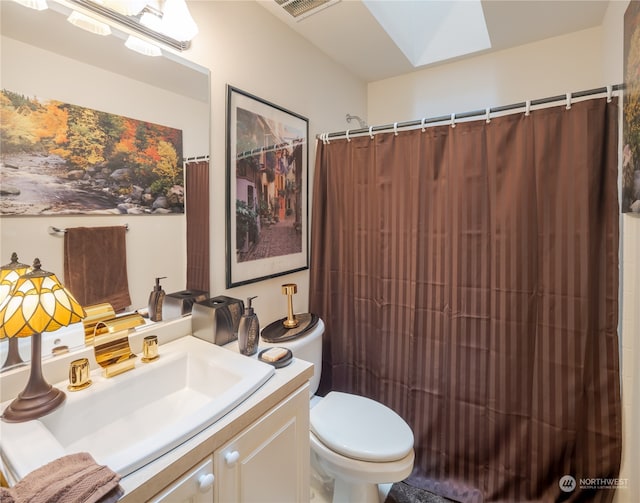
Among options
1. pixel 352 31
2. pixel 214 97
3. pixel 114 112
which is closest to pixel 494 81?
pixel 352 31

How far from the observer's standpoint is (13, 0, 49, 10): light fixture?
0.86 meters

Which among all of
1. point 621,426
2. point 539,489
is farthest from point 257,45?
point 539,489

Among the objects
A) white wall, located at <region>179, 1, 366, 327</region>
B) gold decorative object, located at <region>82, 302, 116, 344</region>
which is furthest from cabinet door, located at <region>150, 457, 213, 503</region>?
white wall, located at <region>179, 1, 366, 327</region>

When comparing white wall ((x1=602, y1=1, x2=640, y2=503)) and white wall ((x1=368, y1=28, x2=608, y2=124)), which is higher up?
white wall ((x1=368, y1=28, x2=608, y2=124))

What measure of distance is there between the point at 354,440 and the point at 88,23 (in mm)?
1758

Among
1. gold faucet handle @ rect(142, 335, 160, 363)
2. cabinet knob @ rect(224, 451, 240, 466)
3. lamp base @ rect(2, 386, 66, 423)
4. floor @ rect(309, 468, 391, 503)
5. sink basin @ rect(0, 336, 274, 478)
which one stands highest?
gold faucet handle @ rect(142, 335, 160, 363)

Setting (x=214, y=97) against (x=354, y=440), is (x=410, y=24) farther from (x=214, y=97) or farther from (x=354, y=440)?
(x=354, y=440)

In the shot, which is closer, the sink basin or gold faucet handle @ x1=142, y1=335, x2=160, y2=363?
the sink basin

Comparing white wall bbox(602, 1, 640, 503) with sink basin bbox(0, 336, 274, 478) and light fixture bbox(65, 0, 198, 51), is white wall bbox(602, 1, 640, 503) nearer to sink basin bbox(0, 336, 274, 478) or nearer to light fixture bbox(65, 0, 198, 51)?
sink basin bbox(0, 336, 274, 478)

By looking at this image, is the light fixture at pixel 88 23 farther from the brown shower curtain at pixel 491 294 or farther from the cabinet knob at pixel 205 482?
the cabinet knob at pixel 205 482

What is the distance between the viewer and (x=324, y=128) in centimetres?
199

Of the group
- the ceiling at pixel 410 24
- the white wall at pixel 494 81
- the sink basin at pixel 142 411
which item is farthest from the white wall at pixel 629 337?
the sink basin at pixel 142 411

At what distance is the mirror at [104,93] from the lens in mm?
836

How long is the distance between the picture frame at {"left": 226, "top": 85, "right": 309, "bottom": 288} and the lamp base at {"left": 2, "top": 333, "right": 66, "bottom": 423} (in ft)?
2.35
